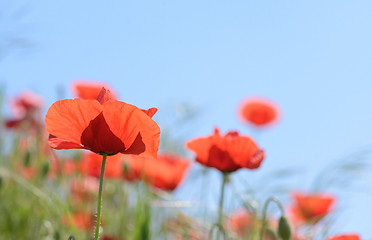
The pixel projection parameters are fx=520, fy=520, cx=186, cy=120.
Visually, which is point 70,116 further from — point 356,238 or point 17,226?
point 17,226

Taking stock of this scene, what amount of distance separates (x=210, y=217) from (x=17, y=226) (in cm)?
74

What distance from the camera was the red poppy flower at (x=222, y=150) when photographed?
104 centimetres

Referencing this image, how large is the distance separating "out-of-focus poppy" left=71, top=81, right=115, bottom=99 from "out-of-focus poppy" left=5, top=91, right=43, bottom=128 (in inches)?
31.3

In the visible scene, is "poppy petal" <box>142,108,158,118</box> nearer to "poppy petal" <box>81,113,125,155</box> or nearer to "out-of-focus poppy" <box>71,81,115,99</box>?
"poppy petal" <box>81,113,125,155</box>

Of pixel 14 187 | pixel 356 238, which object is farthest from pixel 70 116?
pixel 14 187

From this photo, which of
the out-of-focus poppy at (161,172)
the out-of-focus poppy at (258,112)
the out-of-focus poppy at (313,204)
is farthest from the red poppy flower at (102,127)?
the out-of-focus poppy at (258,112)

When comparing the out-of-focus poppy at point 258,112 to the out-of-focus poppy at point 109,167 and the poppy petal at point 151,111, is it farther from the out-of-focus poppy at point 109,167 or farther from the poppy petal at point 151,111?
the poppy petal at point 151,111

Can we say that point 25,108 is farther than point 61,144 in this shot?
Yes

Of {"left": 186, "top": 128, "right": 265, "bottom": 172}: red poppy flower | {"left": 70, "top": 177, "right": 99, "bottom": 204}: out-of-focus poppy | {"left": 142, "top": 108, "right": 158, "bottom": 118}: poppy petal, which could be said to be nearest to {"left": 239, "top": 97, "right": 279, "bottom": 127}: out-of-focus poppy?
{"left": 70, "top": 177, "right": 99, "bottom": 204}: out-of-focus poppy

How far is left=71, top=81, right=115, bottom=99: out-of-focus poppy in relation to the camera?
5.55 ft

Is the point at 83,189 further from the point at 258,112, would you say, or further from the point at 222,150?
the point at 258,112

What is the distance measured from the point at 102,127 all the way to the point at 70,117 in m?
0.05

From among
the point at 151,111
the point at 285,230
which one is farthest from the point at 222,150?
the point at 151,111

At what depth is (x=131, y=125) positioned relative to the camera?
729 mm
